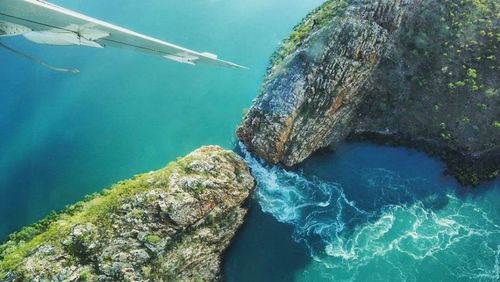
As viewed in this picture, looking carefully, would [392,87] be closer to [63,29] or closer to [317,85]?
[317,85]

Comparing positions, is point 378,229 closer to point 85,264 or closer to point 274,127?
point 274,127

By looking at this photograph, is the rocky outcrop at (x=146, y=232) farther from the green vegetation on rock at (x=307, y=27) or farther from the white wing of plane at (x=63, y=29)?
the white wing of plane at (x=63, y=29)

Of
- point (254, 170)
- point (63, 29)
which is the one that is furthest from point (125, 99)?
point (63, 29)

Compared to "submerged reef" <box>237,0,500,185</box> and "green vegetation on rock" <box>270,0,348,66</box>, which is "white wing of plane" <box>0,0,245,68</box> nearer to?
"submerged reef" <box>237,0,500,185</box>

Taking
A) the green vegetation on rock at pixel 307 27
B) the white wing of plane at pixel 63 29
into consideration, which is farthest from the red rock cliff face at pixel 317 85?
the white wing of plane at pixel 63 29

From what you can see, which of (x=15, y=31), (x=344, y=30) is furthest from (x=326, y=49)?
(x=15, y=31)

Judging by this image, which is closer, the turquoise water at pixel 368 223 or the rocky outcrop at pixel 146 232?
the rocky outcrop at pixel 146 232

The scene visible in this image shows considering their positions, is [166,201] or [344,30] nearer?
[166,201]
